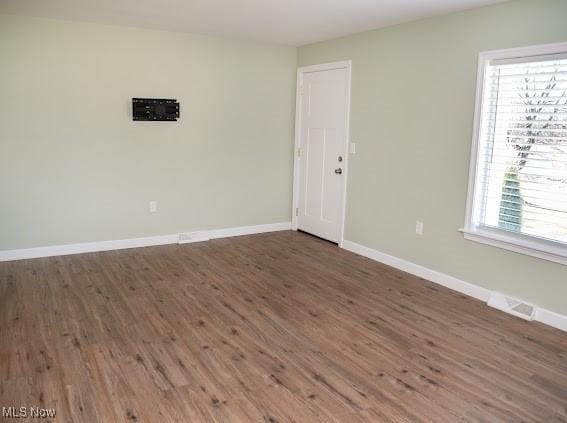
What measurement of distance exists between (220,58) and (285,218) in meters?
2.20

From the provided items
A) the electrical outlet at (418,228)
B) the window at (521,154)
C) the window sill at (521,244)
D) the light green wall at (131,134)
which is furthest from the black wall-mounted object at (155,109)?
the window sill at (521,244)

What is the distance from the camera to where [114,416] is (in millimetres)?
2244

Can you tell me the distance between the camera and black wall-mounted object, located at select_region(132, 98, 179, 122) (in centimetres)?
492

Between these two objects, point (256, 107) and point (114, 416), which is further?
point (256, 107)

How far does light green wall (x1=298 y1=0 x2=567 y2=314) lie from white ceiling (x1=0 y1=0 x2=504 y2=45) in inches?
7.8

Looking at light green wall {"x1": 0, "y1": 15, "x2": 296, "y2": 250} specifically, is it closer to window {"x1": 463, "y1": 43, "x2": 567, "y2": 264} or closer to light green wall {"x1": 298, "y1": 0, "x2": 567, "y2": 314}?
light green wall {"x1": 298, "y1": 0, "x2": 567, "y2": 314}

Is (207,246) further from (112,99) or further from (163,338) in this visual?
(163,338)

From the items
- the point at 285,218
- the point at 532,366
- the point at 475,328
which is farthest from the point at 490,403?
the point at 285,218

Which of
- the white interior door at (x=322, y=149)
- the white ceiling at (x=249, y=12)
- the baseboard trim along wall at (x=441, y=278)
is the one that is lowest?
the baseboard trim along wall at (x=441, y=278)

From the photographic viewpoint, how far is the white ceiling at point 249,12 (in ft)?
12.2

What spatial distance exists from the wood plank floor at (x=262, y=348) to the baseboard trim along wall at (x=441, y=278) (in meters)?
0.09

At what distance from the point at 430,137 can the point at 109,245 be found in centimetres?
353

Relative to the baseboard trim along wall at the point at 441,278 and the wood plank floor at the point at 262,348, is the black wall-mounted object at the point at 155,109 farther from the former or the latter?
the baseboard trim along wall at the point at 441,278
